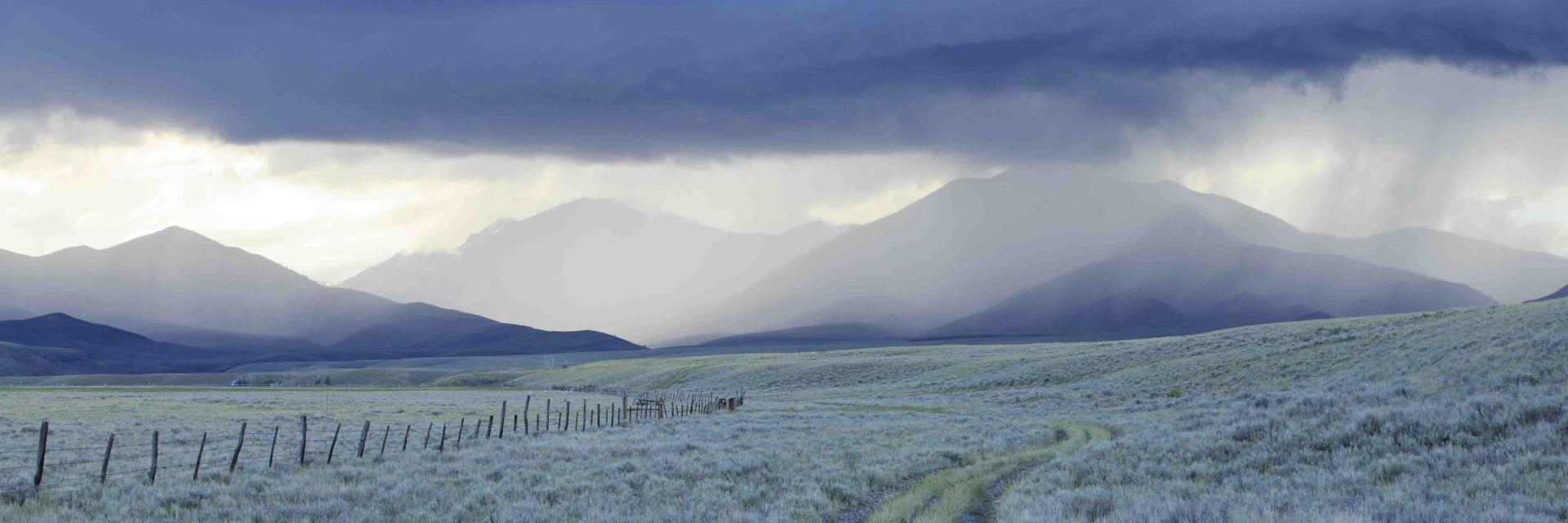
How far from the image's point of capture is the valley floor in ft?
56.2

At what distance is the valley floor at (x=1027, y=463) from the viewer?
17141 millimetres

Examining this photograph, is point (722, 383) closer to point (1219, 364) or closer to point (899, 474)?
point (1219, 364)

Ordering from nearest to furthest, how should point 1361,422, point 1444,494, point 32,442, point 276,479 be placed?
point 1444,494 < point 276,479 < point 1361,422 < point 32,442

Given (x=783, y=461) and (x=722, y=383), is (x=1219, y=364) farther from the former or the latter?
(x=722, y=383)

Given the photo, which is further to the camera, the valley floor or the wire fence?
the wire fence

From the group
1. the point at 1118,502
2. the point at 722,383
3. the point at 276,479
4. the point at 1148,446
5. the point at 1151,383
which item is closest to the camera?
the point at 1118,502

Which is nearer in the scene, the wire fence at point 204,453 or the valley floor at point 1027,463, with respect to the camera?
the valley floor at point 1027,463

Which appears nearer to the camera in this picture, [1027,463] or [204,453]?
[1027,463]

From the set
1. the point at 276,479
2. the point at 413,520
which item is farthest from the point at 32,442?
the point at 413,520

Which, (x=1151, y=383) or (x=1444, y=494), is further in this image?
(x=1151, y=383)

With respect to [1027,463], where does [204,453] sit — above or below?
above

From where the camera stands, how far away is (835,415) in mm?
44625

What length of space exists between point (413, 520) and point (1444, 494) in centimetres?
1642

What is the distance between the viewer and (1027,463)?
24.7 metres
